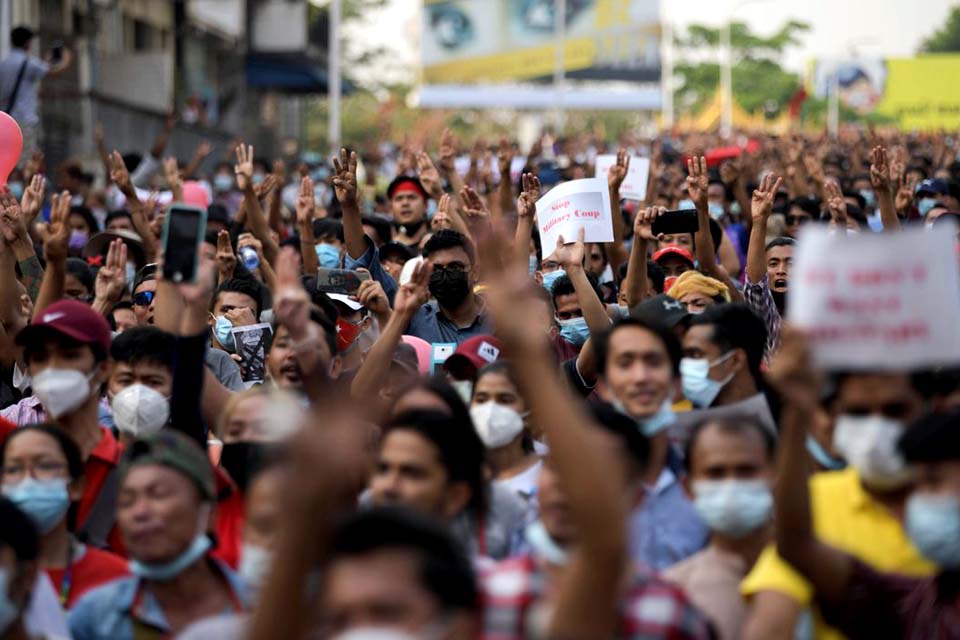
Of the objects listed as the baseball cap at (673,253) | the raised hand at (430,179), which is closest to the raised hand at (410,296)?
the baseball cap at (673,253)

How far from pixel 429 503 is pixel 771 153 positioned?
16.9m

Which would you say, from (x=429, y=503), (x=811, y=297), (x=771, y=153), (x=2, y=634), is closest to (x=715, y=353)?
(x=429, y=503)

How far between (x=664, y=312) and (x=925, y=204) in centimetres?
547

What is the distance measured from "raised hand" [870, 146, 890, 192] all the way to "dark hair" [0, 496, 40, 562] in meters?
5.63

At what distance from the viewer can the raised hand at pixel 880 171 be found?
895 centimetres

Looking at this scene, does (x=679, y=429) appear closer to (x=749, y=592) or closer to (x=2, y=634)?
(x=749, y=592)

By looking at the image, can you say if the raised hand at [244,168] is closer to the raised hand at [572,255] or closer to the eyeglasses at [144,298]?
the eyeglasses at [144,298]

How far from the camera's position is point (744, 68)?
71.4m

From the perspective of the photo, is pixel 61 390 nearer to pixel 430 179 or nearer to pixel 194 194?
pixel 430 179

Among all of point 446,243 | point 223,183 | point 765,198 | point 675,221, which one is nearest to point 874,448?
point 446,243

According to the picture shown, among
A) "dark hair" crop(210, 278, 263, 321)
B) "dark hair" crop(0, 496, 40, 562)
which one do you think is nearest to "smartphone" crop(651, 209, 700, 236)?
"dark hair" crop(210, 278, 263, 321)

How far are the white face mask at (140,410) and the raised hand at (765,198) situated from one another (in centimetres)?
379

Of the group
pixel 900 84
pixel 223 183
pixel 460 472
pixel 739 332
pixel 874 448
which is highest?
pixel 900 84

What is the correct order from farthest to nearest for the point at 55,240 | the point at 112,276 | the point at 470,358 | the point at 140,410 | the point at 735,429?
1. the point at 112,276
2. the point at 470,358
3. the point at 55,240
4. the point at 140,410
5. the point at 735,429
